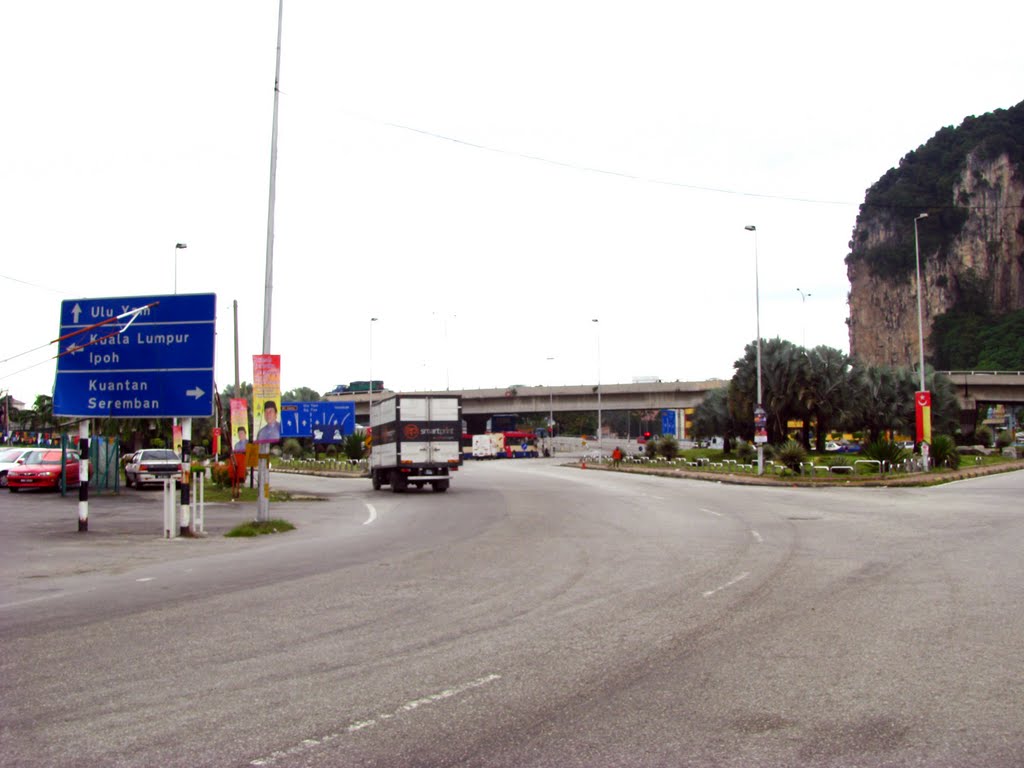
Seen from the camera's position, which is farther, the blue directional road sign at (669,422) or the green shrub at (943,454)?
the blue directional road sign at (669,422)

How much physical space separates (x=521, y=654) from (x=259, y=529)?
1390 cm

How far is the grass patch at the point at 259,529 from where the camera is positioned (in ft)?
65.3

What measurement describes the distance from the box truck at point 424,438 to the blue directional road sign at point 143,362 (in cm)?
1598

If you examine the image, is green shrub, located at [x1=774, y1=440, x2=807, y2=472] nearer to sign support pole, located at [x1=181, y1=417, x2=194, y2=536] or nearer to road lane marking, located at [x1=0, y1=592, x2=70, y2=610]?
sign support pole, located at [x1=181, y1=417, x2=194, y2=536]

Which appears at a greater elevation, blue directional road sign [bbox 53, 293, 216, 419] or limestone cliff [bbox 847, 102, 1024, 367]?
limestone cliff [bbox 847, 102, 1024, 367]

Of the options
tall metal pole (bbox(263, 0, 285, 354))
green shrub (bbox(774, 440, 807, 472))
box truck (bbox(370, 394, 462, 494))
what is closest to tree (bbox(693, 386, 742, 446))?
green shrub (bbox(774, 440, 807, 472))

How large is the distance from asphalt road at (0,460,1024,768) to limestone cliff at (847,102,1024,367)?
159 metres

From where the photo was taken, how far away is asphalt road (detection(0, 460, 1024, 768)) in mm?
5426

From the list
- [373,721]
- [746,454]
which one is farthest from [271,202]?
[746,454]

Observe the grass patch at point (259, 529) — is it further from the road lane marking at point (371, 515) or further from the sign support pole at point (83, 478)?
the sign support pole at point (83, 478)

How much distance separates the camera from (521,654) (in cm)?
757

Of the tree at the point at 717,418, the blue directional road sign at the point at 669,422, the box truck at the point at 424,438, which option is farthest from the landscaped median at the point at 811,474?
the blue directional road sign at the point at 669,422

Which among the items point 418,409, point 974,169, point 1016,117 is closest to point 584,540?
point 418,409

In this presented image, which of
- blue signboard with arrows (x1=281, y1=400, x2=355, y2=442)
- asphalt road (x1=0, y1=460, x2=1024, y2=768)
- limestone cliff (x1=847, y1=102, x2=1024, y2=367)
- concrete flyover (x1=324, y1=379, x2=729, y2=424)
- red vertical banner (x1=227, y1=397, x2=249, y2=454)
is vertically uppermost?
limestone cliff (x1=847, y1=102, x2=1024, y2=367)
